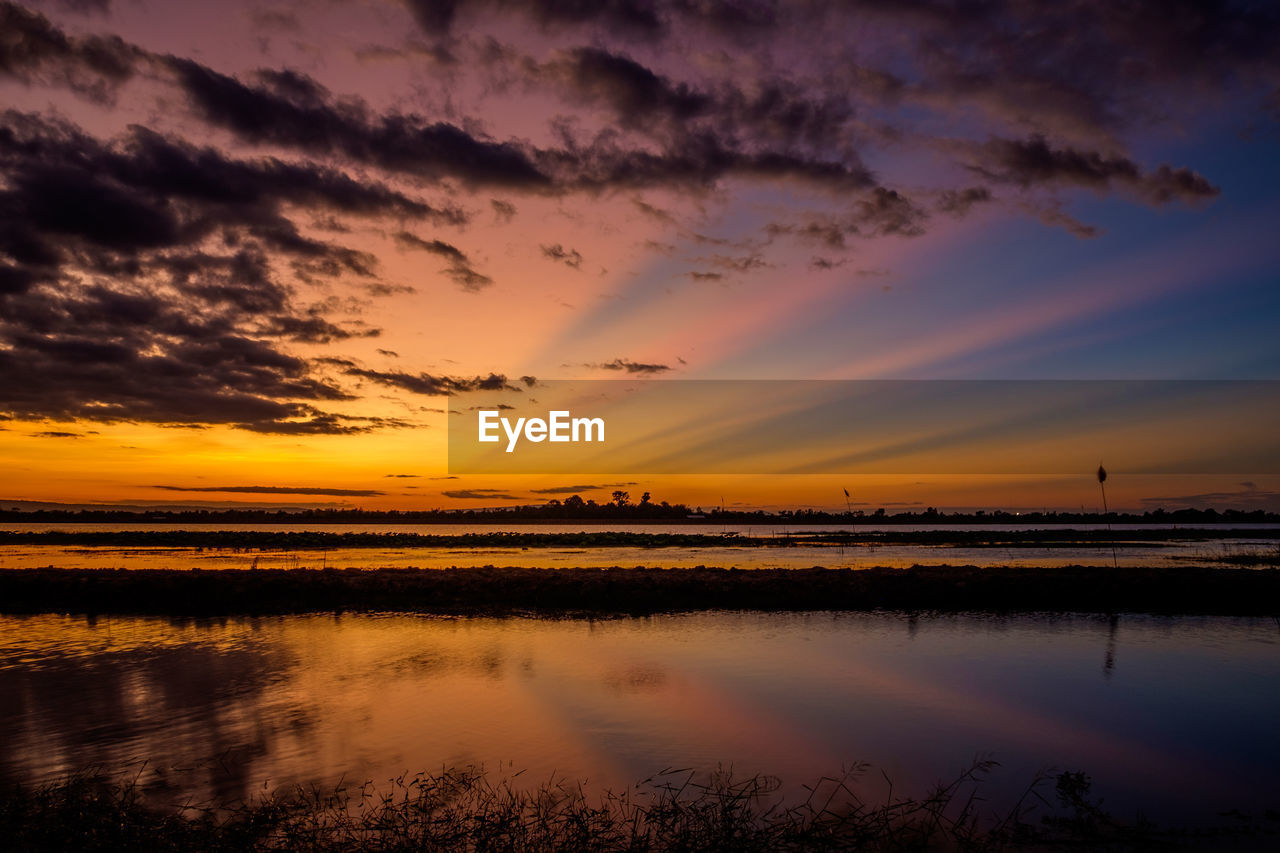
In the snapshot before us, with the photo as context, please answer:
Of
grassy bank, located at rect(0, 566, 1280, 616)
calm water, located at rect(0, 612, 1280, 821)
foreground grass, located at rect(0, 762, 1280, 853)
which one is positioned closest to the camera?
foreground grass, located at rect(0, 762, 1280, 853)

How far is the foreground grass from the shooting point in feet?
23.7

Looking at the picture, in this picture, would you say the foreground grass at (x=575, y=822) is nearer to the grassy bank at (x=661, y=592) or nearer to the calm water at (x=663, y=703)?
the calm water at (x=663, y=703)

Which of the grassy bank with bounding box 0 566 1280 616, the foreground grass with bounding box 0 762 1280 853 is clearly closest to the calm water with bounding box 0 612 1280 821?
the foreground grass with bounding box 0 762 1280 853

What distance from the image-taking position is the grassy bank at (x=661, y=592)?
25.4 m

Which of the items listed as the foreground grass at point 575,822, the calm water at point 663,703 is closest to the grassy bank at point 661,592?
the calm water at point 663,703

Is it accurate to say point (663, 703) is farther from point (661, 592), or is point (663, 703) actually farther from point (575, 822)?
point (661, 592)

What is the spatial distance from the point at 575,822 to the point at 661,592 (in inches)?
749

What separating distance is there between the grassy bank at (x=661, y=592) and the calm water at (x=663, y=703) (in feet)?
12.2

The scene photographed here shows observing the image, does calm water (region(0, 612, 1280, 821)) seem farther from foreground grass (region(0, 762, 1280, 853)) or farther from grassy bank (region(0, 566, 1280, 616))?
grassy bank (region(0, 566, 1280, 616))

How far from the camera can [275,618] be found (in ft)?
80.3

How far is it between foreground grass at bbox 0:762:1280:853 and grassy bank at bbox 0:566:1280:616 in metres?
16.2

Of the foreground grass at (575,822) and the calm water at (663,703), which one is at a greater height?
the foreground grass at (575,822)

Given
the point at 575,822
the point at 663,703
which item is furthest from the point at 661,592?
the point at 575,822

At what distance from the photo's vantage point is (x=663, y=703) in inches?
524
